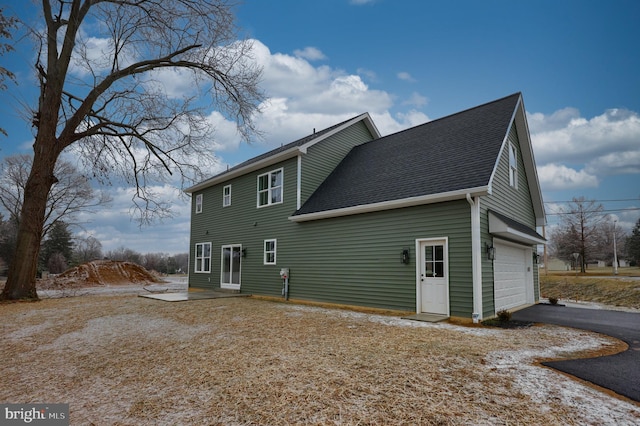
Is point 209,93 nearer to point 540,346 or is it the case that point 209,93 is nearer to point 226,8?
point 226,8

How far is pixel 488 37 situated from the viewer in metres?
11.9

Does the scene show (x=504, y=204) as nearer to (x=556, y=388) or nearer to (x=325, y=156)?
(x=325, y=156)

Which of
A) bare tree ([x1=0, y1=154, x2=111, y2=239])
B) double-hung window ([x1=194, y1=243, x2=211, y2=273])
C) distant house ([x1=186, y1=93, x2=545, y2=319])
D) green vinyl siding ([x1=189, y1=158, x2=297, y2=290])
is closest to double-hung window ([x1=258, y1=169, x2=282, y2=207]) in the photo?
distant house ([x1=186, y1=93, x2=545, y2=319])

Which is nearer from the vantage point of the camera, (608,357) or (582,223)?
(608,357)

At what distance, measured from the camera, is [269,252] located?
518 inches

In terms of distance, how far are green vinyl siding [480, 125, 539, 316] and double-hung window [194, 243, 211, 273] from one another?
1255 cm

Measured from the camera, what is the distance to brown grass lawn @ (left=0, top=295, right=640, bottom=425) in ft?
10.3

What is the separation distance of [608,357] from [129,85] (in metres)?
15.6

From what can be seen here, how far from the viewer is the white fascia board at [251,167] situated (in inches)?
485

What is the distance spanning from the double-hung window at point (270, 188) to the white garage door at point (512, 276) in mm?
7533

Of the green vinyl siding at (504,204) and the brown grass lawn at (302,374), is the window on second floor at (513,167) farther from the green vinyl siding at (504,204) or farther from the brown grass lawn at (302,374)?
the brown grass lawn at (302,374)

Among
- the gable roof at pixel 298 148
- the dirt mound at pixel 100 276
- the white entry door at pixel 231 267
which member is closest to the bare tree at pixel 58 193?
the dirt mound at pixel 100 276

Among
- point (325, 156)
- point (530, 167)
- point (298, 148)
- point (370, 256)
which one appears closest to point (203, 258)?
point (325, 156)

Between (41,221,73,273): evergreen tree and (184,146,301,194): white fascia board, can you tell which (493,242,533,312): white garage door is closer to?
(184,146,301,194): white fascia board
